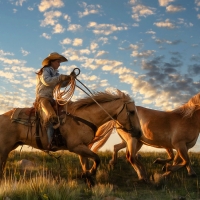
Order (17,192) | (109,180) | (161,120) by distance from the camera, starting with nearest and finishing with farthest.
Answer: (17,192), (109,180), (161,120)

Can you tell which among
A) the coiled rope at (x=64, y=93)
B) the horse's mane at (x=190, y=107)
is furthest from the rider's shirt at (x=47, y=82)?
the horse's mane at (x=190, y=107)

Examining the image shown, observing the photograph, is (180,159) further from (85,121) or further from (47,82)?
(47,82)

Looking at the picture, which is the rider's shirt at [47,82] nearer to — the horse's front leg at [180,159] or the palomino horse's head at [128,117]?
the palomino horse's head at [128,117]

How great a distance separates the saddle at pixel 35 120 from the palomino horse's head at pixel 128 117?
135 cm

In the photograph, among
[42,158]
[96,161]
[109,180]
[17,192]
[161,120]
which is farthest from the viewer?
[42,158]

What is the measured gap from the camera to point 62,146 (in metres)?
7.74

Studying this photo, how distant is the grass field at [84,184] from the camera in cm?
650

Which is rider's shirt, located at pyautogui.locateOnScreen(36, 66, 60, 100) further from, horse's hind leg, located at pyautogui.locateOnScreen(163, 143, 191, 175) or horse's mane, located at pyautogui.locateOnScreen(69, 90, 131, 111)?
horse's hind leg, located at pyautogui.locateOnScreen(163, 143, 191, 175)

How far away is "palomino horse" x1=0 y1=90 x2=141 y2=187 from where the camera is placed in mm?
7609

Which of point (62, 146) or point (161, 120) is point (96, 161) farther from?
point (161, 120)

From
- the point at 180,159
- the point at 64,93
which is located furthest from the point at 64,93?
the point at 180,159

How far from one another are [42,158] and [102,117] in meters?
5.56

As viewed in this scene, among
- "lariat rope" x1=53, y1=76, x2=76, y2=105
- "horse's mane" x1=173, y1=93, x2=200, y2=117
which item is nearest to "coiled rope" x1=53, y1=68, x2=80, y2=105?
"lariat rope" x1=53, y1=76, x2=76, y2=105

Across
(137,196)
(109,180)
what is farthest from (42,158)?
(137,196)
